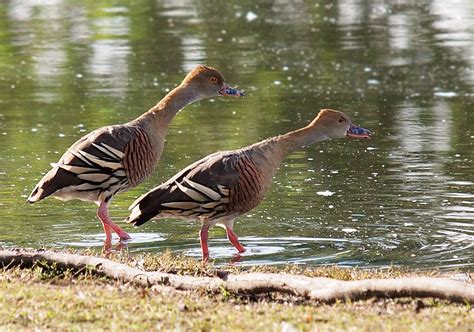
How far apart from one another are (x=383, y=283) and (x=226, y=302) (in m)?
0.96

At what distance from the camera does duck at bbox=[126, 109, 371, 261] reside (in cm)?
944

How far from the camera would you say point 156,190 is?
955cm

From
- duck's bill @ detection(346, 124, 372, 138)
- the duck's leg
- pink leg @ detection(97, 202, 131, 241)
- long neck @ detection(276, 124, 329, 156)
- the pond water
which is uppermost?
long neck @ detection(276, 124, 329, 156)

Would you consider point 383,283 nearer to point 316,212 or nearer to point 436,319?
point 436,319

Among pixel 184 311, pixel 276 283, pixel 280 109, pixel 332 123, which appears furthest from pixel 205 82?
pixel 280 109

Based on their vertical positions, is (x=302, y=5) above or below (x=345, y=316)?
below

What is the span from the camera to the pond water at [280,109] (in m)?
10.3

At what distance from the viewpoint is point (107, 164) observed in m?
10.3

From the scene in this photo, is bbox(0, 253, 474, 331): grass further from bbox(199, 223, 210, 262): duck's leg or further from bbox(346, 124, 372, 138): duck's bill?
bbox(346, 124, 372, 138): duck's bill

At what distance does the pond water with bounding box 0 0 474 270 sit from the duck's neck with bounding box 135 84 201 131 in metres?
0.92

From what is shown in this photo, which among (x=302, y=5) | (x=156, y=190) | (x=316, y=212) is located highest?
(x=156, y=190)

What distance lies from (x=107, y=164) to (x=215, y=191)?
1.24 metres

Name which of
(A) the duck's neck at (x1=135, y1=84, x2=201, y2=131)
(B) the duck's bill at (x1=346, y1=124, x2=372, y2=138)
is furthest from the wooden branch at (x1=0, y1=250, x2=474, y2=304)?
(B) the duck's bill at (x1=346, y1=124, x2=372, y2=138)

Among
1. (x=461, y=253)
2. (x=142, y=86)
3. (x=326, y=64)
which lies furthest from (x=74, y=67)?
(x=461, y=253)
